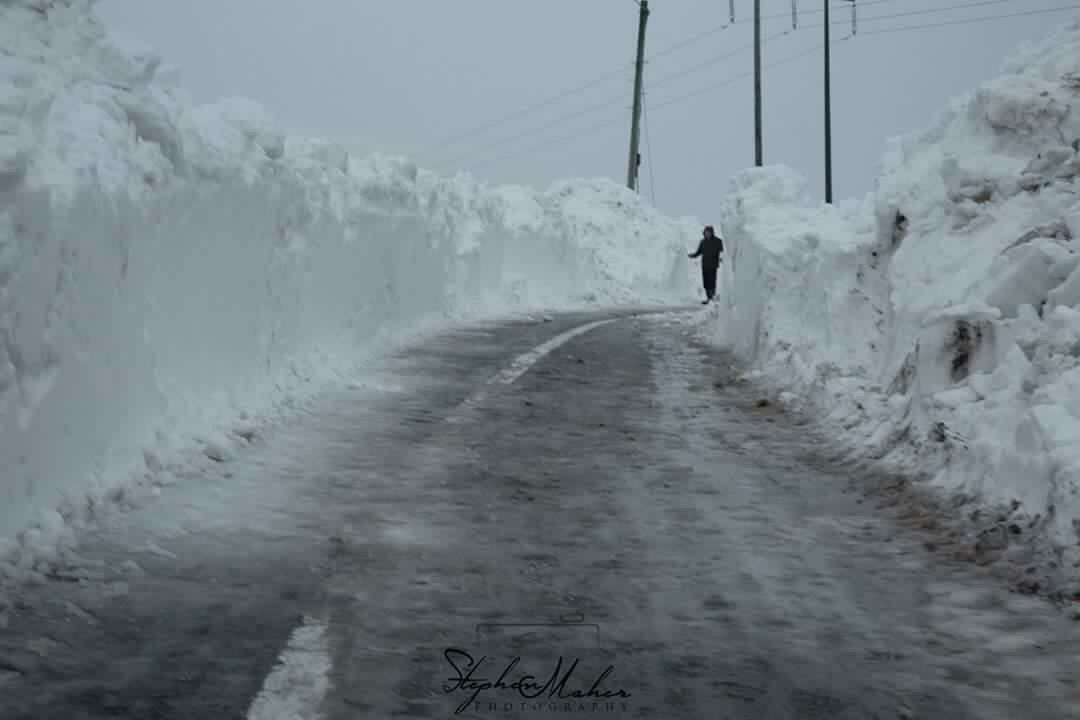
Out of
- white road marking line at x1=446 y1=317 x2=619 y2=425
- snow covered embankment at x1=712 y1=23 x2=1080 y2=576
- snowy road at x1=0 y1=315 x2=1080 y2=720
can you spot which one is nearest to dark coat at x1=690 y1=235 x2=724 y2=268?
white road marking line at x1=446 y1=317 x2=619 y2=425

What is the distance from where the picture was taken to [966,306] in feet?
27.9

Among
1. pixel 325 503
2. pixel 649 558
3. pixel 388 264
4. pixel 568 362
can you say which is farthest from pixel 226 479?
pixel 388 264

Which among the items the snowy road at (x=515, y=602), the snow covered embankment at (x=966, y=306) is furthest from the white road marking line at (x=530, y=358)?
the snowy road at (x=515, y=602)

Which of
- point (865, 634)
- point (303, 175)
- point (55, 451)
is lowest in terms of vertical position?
point (865, 634)

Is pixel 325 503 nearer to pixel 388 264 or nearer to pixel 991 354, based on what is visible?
pixel 991 354

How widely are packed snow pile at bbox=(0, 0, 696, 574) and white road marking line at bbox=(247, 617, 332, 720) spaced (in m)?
1.41

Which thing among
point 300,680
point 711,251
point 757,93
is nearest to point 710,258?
point 711,251

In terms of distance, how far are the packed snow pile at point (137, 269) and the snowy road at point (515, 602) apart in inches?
17.9

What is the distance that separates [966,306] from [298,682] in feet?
19.7

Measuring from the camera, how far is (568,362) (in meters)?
14.0

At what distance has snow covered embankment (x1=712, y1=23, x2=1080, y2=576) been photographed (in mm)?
6598

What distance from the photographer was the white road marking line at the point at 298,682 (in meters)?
3.76

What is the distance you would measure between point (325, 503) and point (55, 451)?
1.46 meters

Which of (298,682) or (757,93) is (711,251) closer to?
(757,93)
